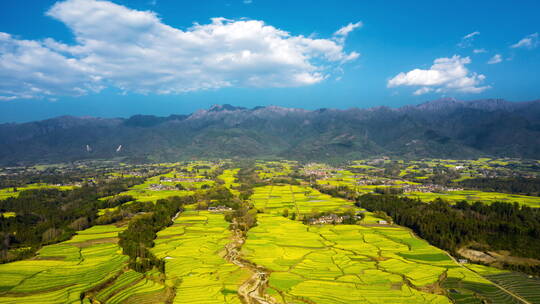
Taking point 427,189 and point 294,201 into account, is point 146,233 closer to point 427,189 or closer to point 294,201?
point 294,201

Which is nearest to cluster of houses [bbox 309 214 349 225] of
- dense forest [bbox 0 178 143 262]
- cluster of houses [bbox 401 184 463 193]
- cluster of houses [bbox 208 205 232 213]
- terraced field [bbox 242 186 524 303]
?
terraced field [bbox 242 186 524 303]

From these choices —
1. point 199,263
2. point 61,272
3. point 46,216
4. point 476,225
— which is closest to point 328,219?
point 476,225

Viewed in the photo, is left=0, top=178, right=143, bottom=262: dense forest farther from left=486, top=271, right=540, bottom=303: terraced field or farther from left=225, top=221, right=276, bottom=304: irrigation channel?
left=486, top=271, right=540, bottom=303: terraced field

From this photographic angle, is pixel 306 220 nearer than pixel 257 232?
No

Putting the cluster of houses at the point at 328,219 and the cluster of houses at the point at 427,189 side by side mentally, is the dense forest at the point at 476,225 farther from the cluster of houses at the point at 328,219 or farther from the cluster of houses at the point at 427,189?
the cluster of houses at the point at 427,189

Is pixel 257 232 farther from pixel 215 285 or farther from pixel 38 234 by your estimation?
pixel 38 234

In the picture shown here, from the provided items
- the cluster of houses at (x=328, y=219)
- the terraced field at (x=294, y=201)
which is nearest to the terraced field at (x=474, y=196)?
the terraced field at (x=294, y=201)

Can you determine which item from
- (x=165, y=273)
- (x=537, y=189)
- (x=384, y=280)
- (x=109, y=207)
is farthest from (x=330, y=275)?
(x=537, y=189)
